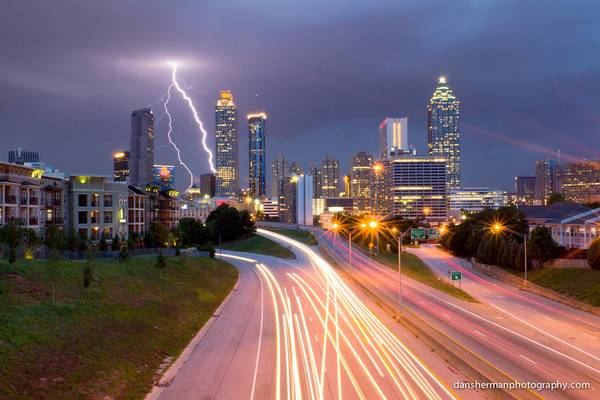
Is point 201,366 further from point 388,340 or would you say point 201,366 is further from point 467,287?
point 467,287

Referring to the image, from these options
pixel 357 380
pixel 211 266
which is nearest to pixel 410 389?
pixel 357 380

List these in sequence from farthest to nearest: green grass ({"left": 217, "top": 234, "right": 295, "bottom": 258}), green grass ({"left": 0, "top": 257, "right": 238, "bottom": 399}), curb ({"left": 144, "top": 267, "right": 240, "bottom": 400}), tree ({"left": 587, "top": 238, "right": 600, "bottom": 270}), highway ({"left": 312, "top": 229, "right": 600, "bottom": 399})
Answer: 1. green grass ({"left": 217, "top": 234, "right": 295, "bottom": 258})
2. tree ({"left": 587, "top": 238, "right": 600, "bottom": 270})
3. highway ({"left": 312, "top": 229, "right": 600, "bottom": 399})
4. curb ({"left": 144, "top": 267, "right": 240, "bottom": 400})
5. green grass ({"left": 0, "top": 257, "right": 238, "bottom": 399})

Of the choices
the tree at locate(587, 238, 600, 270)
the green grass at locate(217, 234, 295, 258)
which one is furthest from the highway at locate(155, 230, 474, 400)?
the green grass at locate(217, 234, 295, 258)

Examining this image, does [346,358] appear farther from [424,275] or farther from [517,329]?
[424,275]

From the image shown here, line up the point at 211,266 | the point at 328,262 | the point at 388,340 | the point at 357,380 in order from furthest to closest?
the point at 328,262 < the point at 211,266 < the point at 388,340 < the point at 357,380

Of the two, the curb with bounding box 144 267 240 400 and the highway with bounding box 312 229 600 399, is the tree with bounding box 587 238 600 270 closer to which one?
the highway with bounding box 312 229 600 399

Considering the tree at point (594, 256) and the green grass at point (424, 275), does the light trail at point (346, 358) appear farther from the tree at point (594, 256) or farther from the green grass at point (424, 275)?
the tree at point (594, 256)

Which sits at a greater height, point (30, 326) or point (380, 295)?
point (30, 326)
